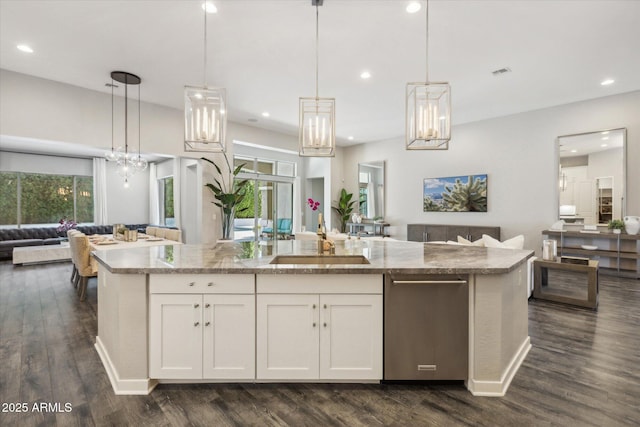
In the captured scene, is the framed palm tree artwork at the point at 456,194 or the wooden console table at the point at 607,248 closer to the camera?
the wooden console table at the point at 607,248

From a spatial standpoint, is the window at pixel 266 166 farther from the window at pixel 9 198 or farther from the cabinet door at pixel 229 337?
the cabinet door at pixel 229 337

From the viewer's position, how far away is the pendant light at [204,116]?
8.52 ft

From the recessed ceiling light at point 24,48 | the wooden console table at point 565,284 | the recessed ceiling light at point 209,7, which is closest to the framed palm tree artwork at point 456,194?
the wooden console table at point 565,284

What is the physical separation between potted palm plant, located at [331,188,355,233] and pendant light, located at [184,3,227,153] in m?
7.16

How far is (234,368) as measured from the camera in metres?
2.17

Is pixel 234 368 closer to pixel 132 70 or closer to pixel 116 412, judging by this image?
pixel 116 412

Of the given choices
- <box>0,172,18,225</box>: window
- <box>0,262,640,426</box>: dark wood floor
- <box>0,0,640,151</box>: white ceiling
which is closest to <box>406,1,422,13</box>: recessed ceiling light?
<box>0,0,640,151</box>: white ceiling

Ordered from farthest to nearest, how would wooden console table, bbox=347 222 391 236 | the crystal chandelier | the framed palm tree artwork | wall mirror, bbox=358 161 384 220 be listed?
wall mirror, bbox=358 161 384 220
wooden console table, bbox=347 222 391 236
the framed palm tree artwork
the crystal chandelier

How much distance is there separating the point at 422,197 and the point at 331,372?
7004 mm

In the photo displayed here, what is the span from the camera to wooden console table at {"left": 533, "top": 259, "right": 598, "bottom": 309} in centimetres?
390

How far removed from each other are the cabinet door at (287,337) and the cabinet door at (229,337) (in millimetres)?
62

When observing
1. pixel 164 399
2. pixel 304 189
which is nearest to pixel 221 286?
pixel 164 399

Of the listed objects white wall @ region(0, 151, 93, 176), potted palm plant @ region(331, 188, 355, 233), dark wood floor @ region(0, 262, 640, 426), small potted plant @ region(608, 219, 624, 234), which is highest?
white wall @ region(0, 151, 93, 176)

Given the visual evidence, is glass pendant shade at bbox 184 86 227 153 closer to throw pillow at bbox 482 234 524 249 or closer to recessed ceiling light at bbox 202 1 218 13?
recessed ceiling light at bbox 202 1 218 13
